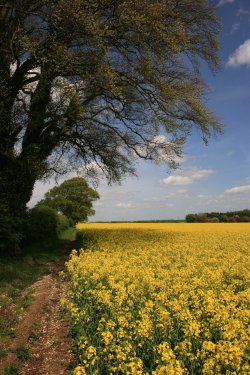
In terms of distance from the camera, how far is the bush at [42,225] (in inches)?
1161

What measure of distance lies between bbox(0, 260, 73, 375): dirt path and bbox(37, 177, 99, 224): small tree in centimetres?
4362

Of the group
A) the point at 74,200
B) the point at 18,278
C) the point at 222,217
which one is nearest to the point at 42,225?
the point at 18,278

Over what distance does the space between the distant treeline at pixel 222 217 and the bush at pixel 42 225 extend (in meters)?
37.8

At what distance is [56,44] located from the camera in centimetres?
1969

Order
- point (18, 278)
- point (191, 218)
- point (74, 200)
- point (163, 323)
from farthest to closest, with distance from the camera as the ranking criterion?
1. point (191, 218)
2. point (74, 200)
3. point (18, 278)
4. point (163, 323)

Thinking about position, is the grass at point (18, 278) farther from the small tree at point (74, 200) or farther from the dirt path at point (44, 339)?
the small tree at point (74, 200)

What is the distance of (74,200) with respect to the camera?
2347 inches

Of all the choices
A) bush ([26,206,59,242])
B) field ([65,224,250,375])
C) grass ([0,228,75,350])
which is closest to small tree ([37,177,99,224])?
bush ([26,206,59,242])

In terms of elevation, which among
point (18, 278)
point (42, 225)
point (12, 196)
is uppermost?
point (12, 196)

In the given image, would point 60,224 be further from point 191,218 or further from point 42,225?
point 191,218

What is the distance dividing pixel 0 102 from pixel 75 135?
7284mm

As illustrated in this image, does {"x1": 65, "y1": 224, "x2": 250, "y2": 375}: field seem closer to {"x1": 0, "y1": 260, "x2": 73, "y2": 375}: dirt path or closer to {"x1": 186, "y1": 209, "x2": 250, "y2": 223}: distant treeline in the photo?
Answer: {"x1": 0, "y1": 260, "x2": 73, "y2": 375}: dirt path

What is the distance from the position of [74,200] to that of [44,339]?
49.2 meters

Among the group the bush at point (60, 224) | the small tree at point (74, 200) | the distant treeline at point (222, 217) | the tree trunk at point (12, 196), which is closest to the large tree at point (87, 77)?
the tree trunk at point (12, 196)
